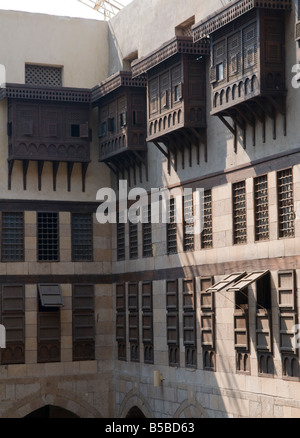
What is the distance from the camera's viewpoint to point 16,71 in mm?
31172

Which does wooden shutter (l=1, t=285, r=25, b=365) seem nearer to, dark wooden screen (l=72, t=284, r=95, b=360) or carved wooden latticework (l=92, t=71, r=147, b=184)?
dark wooden screen (l=72, t=284, r=95, b=360)

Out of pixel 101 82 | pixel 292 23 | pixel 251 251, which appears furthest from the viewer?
pixel 101 82

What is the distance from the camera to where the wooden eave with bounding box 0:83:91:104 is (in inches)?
1176

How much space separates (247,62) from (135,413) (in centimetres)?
1210

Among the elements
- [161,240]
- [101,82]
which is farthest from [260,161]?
[101,82]

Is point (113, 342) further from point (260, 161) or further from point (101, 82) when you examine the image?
point (260, 161)

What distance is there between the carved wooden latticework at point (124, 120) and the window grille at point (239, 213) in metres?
5.35

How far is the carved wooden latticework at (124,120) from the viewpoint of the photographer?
2898 cm

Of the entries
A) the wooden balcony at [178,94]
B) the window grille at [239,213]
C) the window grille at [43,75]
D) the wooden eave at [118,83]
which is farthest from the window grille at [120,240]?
the window grille at [239,213]

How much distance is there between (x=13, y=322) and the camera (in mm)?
29891

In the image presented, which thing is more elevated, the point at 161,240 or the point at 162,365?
the point at 161,240

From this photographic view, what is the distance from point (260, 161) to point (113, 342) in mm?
10057

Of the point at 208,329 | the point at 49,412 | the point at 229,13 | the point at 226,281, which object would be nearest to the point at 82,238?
the point at 49,412

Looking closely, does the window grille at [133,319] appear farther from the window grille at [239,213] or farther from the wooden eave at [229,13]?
the wooden eave at [229,13]
